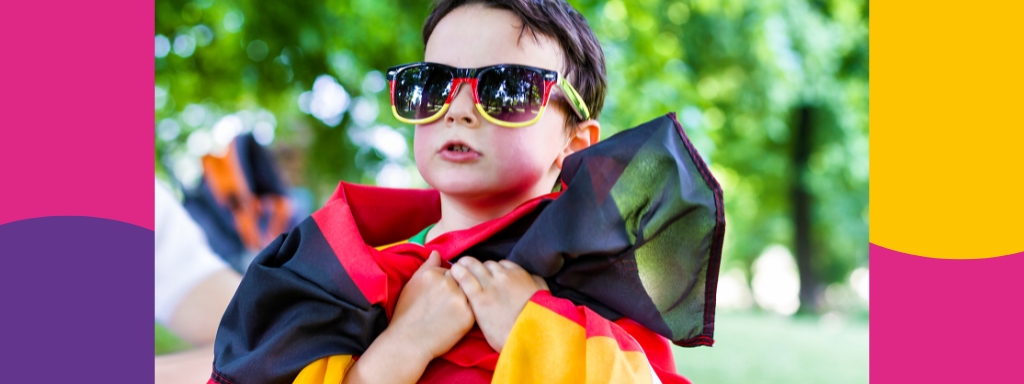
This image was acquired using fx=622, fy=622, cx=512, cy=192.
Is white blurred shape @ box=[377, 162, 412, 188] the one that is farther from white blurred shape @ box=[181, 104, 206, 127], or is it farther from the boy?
the boy

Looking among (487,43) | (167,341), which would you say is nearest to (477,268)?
(487,43)

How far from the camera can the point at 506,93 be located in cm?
160

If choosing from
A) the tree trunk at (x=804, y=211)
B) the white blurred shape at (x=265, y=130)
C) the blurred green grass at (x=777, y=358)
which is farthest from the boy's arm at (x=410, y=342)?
the tree trunk at (x=804, y=211)

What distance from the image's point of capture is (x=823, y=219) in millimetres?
14109

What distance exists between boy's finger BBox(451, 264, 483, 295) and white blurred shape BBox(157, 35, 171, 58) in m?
6.20

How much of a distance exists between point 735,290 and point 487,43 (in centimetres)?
2675

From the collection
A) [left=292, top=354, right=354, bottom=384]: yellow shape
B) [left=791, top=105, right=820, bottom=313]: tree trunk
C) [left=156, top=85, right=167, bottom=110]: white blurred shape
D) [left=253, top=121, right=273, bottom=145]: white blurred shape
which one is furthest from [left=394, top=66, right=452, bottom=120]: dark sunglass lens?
[left=791, top=105, right=820, bottom=313]: tree trunk

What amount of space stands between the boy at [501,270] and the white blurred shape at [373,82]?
532 centimetres

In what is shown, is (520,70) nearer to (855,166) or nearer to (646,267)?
(646,267)

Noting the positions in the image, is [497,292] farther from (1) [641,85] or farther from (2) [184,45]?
(2) [184,45]

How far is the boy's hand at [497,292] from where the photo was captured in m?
1.45

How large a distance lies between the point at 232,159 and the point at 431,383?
505 cm

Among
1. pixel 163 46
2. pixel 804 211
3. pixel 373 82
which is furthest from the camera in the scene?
pixel 804 211

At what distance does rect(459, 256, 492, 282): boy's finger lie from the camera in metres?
1.52
